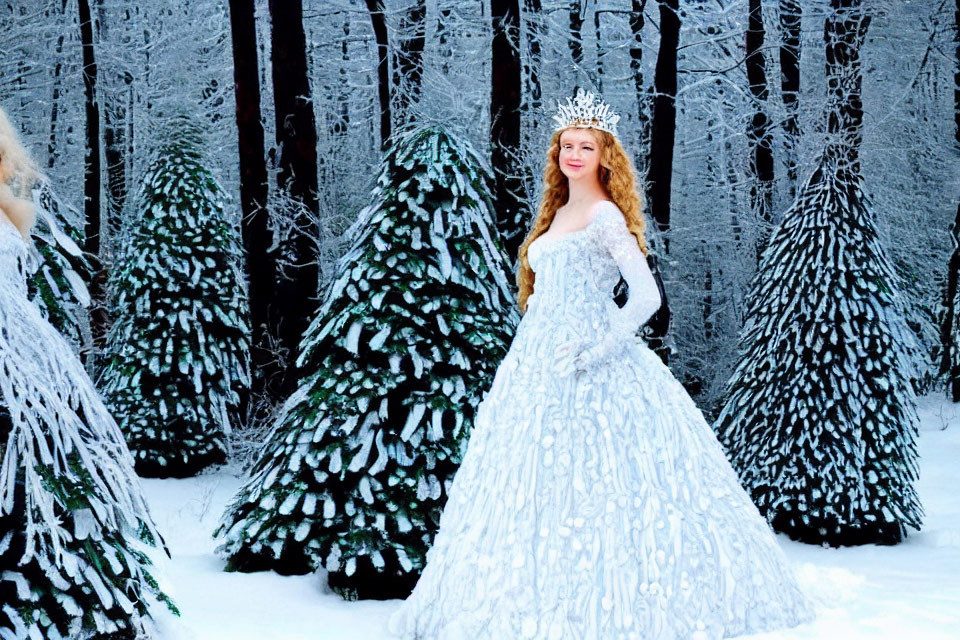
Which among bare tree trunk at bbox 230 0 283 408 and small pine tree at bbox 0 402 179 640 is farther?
bare tree trunk at bbox 230 0 283 408

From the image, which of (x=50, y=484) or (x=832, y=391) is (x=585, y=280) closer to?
(x=50, y=484)

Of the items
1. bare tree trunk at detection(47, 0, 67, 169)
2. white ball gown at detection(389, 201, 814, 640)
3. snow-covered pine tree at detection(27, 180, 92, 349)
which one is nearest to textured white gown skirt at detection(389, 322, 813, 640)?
white ball gown at detection(389, 201, 814, 640)

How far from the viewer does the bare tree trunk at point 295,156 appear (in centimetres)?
1017

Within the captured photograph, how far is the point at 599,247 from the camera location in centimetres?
459

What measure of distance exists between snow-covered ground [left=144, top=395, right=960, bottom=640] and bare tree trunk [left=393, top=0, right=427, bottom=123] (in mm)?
6222

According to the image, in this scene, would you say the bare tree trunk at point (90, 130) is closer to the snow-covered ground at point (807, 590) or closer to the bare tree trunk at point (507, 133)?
the bare tree trunk at point (507, 133)

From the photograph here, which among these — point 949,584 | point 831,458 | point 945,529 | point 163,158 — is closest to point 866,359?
point 831,458

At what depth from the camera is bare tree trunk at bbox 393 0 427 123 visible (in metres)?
12.0

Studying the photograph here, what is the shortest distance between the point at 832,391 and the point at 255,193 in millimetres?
6597

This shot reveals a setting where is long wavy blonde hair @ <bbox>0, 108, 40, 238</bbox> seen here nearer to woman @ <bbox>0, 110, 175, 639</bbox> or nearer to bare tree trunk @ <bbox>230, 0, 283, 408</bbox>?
woman @ <bbox>0, 110, 175, 639</bbox>

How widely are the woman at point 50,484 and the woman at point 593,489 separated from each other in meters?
1.35

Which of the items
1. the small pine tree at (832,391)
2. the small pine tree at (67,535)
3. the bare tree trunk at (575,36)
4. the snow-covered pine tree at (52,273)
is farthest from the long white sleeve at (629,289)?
the bare tree trunk at (575,36)

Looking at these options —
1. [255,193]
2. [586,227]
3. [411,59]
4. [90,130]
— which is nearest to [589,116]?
[586,227]

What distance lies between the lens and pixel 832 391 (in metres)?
7.76
